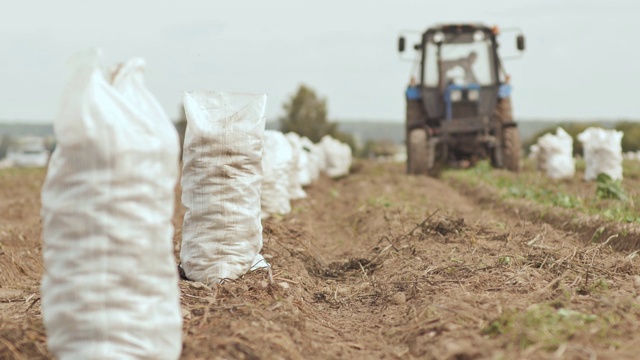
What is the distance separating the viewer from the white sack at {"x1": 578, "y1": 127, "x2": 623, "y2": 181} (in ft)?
41.6

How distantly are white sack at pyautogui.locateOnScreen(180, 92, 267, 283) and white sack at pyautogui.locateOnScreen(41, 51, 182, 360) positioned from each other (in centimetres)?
175

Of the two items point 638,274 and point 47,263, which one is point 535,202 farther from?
point 47,263

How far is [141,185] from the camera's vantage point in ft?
10.1

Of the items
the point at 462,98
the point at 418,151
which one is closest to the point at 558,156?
the point at 462,98

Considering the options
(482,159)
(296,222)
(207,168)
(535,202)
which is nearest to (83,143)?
(207,168)

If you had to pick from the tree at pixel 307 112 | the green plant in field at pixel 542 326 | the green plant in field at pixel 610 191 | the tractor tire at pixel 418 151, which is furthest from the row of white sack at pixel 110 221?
the tree at pixel 307 112

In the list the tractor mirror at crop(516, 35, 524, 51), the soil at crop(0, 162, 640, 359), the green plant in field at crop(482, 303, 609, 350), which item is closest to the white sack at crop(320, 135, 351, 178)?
the tractor mirror at crop(516, 35, 524, 51)

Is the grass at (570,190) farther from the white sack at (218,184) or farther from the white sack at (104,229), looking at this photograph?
the white sack at (104,229)

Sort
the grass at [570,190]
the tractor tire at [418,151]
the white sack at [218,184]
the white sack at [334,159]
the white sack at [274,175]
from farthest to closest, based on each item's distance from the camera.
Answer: the white sack at [334,159]
the tractor tire at [418,151]
the white sack at [274,175]
the grass at [570,190]
the white sack at [218,184]

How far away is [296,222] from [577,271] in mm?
4075

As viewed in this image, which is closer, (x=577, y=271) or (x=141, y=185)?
(x=141, y=185)

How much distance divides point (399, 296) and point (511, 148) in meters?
11.3

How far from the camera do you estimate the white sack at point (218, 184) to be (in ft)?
16.2

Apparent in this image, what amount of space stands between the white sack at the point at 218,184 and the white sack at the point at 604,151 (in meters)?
9.09
